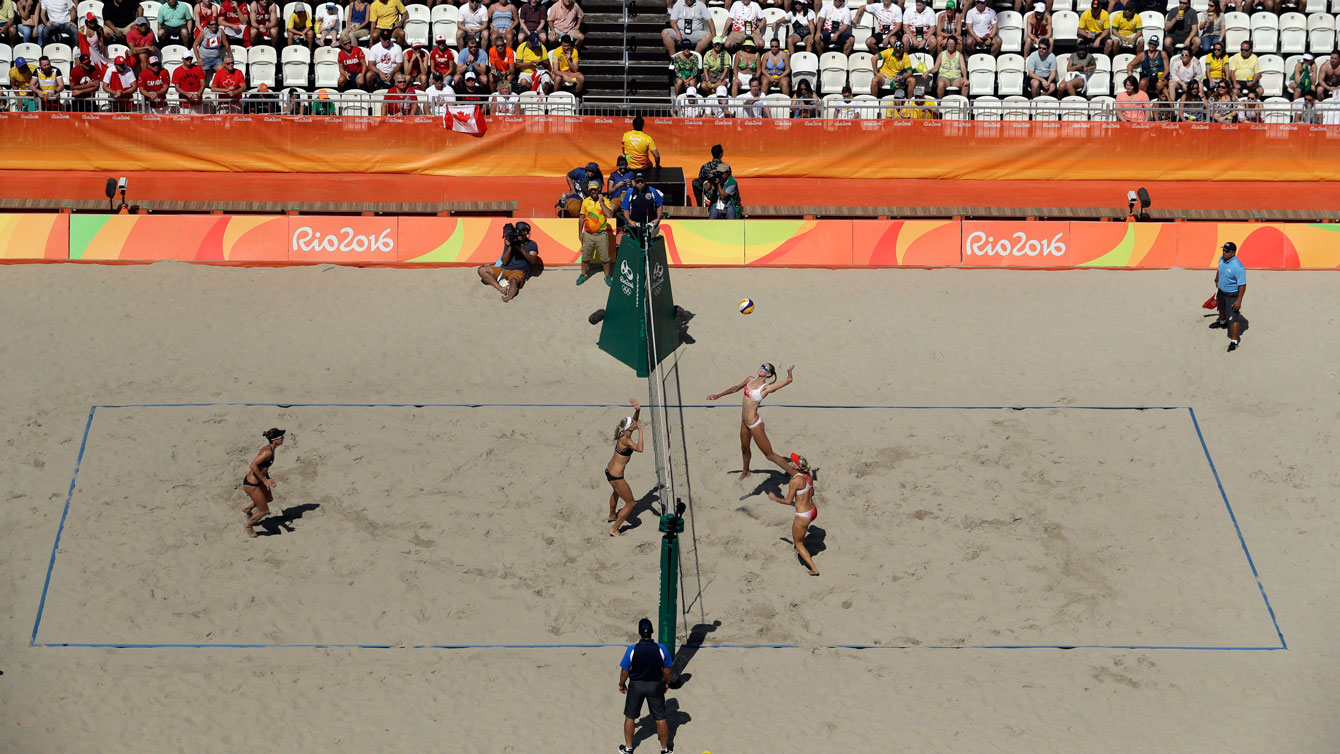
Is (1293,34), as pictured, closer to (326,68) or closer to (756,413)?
(756,413)

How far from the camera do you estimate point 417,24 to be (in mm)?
28984

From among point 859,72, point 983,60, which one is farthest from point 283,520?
point 983,60

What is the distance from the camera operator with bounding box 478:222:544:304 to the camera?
2405 cm

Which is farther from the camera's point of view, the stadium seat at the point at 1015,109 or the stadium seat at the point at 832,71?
the stadium seat at the point at 832,71

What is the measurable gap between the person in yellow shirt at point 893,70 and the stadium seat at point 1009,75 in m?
1.53

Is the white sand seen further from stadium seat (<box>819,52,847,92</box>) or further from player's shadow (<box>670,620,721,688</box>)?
stadium seat (<box>819,52,847,92</box>)

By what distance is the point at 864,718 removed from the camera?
16031mm

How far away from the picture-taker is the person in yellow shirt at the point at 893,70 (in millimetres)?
28375

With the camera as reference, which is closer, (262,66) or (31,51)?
(31,51)

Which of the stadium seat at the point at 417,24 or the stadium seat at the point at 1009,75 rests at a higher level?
the stadium seat at the point at 417,24

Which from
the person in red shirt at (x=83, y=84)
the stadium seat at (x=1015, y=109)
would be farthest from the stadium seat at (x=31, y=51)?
the stadium seat at (x=1015, y=109)

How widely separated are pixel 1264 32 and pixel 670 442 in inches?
621

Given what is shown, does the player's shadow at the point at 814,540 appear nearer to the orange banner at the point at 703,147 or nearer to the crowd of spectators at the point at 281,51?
the orange banner at the point at 703,147

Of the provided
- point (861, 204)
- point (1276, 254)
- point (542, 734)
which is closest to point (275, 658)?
point (542, 734)
